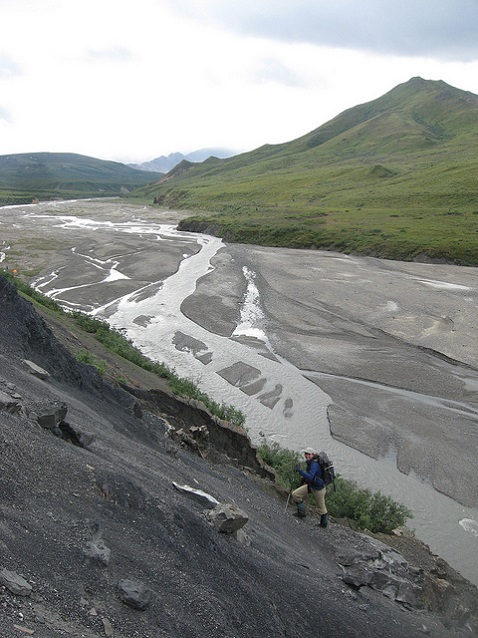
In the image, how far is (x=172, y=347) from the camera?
119 ft

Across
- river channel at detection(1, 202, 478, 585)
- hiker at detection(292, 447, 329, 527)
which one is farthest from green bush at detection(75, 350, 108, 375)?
hiker at detection(292, 447, 329, 527)

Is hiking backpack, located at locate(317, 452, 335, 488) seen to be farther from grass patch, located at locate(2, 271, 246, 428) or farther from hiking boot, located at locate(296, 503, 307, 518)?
grass patch, located at locate(2, 271, 246, 428)

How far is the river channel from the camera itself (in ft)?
73.5

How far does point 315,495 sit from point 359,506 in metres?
3.51

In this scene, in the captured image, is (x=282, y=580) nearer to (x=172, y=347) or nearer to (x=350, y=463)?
(x=350, y=463)

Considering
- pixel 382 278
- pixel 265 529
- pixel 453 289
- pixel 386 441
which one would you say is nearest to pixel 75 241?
pixel 382 278

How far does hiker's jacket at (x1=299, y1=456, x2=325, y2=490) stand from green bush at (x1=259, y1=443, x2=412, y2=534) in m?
3.06

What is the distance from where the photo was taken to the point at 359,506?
1755cm

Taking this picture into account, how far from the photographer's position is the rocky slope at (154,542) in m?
7.84

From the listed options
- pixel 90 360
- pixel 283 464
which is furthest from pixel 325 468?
pixel 90 360

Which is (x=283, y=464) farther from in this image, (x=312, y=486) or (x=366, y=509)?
(x=312, y=486)

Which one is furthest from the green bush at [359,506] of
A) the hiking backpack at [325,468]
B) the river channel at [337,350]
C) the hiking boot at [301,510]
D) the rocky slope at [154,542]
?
the hiking backpack at [325,468]

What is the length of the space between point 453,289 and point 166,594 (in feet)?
170

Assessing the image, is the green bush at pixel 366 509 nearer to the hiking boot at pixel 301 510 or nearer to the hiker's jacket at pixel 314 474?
the hiking boot at pixel 301 510
